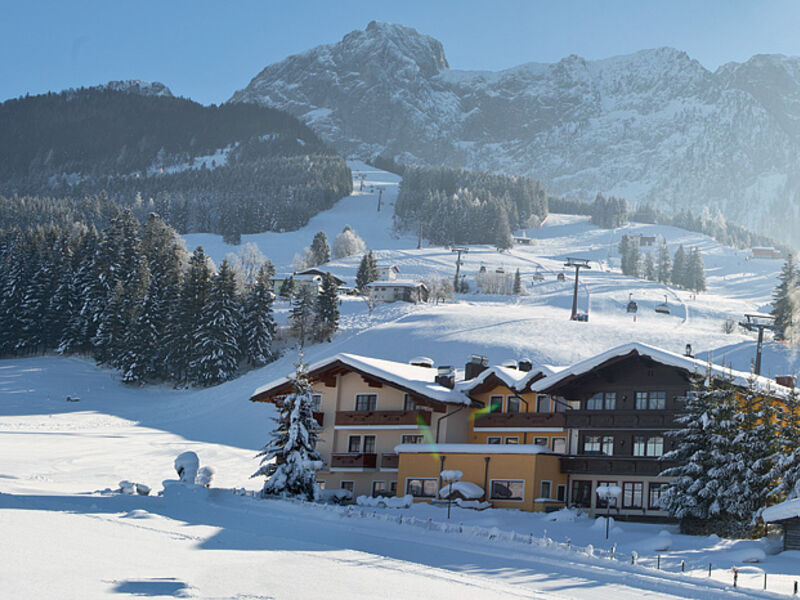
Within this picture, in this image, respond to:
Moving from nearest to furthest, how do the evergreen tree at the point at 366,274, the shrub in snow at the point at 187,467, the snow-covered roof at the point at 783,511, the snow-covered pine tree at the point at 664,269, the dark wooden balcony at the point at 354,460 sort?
the snow-covered roof at the point at 783,511 < the shrub in snow at the point at 187,467 < the dark wooden balcony at the point at 354,460 < the evergreen tree at the point at 366,274 < the snow-covered pine tree at the point at 664,269

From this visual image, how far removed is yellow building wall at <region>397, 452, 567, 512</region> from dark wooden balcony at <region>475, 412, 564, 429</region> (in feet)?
9.76

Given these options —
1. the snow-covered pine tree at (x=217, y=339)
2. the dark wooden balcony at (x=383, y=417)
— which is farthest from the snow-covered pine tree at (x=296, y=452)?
the snow-covered pine tree at (x=217, y=339)

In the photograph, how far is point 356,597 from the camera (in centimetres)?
1956

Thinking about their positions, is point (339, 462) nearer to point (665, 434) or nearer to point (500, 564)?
point (665, 434)

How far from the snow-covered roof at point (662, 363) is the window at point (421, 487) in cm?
635

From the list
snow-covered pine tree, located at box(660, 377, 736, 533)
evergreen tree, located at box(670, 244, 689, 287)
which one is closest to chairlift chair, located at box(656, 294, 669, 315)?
evergreen tree, located at box(670, 244, 689, 287)

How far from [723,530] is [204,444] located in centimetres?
3697

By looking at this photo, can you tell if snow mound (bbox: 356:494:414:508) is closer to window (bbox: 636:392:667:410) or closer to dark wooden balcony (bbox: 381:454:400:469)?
dark wooden balcony (bbox: 381:454:400:469)

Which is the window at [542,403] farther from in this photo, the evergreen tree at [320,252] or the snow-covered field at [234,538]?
the evergreen tree at [320,252]

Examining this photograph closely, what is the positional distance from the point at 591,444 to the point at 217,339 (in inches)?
2143

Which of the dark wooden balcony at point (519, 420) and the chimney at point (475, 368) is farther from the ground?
the chimney at point (475, 368)

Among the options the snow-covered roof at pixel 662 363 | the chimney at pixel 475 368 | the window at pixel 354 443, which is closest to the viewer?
the snow-covered roof at pixel 662 363

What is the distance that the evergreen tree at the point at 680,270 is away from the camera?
611 ft

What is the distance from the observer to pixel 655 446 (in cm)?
3994
